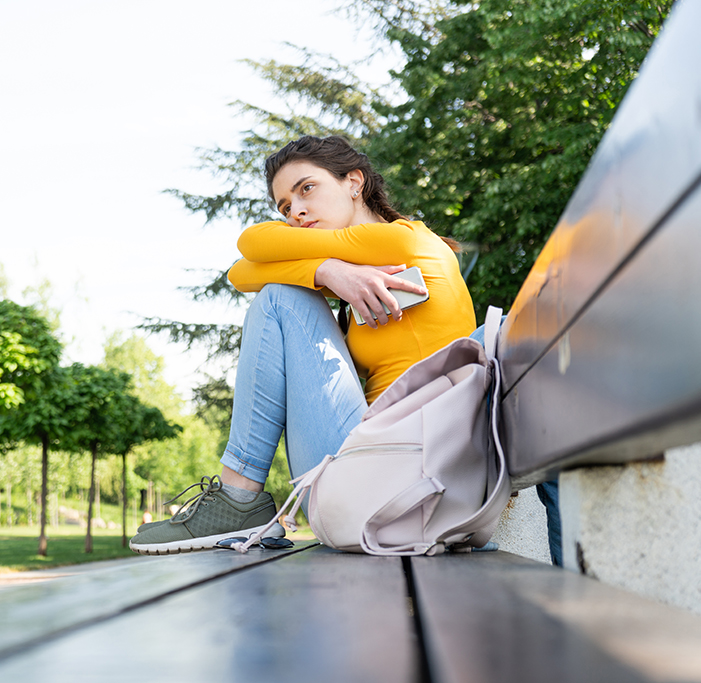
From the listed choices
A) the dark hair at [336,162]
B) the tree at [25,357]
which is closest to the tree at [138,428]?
the tree at [25,357]

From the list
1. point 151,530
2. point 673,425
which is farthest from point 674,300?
point 151,530

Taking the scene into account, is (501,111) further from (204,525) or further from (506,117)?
(204,525)

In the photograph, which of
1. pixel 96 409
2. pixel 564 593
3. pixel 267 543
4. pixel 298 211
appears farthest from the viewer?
pixel 96 409

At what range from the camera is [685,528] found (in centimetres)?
68

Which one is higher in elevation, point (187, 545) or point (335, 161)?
point (335, 161)

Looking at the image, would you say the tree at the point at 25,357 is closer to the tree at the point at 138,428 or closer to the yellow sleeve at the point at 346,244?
the tree at the point at 138,428

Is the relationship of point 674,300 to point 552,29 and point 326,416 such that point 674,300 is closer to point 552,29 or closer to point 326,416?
point 326,416

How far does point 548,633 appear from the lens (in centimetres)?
43

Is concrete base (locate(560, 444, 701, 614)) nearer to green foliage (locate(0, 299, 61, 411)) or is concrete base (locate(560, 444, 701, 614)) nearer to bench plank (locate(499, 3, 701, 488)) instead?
bench plank (locate(499, 3, 701, 488))

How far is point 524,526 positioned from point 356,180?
129 centimetres

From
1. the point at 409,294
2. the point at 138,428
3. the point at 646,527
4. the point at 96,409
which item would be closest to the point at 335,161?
the point at 409,294

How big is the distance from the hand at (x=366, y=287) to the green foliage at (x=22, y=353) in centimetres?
945

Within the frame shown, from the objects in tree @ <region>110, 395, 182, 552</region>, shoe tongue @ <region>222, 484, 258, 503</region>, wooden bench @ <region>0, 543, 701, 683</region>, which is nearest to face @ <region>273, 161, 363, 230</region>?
shoe tongue @ <region>222, 484, 258, 503</region>

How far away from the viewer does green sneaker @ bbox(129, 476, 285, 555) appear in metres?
1.55
